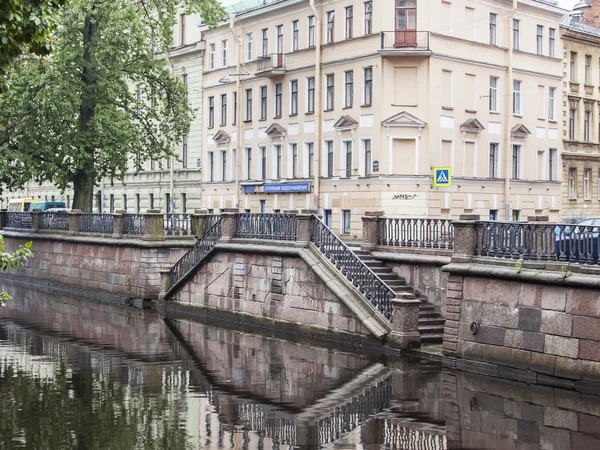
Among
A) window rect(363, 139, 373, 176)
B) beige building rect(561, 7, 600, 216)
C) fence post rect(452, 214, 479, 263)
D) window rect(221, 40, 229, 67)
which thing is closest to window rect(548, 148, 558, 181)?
beige building rect(561, 7, 600, 216)

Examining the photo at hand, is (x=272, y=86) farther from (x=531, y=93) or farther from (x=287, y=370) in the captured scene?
(x=287, y=370)

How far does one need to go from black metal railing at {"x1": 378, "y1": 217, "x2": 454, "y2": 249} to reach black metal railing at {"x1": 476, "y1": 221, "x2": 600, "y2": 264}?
7.50 feet

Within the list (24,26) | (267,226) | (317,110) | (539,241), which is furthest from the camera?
(317,110)

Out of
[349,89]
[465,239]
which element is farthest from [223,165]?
[465,239]

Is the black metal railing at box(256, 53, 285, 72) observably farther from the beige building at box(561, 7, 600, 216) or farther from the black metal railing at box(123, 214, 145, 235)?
the black metal railing at box(123, 214, 145, 235)

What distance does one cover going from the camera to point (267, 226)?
2638cm

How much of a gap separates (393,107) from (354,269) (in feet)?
66.9

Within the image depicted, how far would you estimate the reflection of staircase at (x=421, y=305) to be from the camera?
21797mm

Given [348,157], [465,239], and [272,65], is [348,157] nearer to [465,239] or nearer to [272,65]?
[272,65]

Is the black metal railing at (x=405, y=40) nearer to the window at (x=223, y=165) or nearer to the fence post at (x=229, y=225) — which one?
the window at (x=223, y=165)

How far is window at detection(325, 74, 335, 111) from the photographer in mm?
45281

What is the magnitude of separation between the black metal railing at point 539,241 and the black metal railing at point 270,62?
30103 mm

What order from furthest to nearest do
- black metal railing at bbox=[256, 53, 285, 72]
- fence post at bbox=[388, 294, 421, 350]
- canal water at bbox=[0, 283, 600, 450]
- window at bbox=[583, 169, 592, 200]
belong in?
1. window at bbox=[583, 169, 592, 200]
2. black metal railing at bbox=[256, 53, 285, 72]
3. fence post at bbox=[388, 294, 421, 350]
4. canal water at bbox=[0, 283, 600, 450]

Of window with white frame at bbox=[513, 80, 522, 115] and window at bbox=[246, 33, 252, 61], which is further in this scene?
window at bbox=[246, 33, 252, 61]
